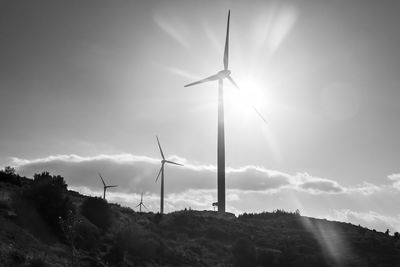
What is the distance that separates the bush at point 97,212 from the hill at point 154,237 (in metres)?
0.14

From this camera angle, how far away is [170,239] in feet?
236

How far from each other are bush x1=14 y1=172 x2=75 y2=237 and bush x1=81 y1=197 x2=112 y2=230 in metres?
7.00

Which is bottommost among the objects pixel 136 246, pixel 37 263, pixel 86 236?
pixel 37 263

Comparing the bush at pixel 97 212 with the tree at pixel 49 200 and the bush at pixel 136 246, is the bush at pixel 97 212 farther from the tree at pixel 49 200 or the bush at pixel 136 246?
the tree at pixel 49 200

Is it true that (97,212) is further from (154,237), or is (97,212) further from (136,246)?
(136,246)

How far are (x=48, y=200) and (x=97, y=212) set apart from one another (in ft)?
37.3

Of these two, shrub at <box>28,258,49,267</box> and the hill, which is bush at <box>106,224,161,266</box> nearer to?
the hill

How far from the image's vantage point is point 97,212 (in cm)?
6278

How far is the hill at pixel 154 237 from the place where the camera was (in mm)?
42906

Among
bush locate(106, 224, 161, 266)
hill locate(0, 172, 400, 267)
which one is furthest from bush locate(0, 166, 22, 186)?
bush locate(106, 224, 161, 266)

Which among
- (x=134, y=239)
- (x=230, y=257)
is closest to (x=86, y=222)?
(x=134, y=239)

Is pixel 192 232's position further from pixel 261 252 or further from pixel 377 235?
pixel 377 235

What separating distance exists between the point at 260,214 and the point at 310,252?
37.3 metres

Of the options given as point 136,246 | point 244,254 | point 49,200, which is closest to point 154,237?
point 136,246
